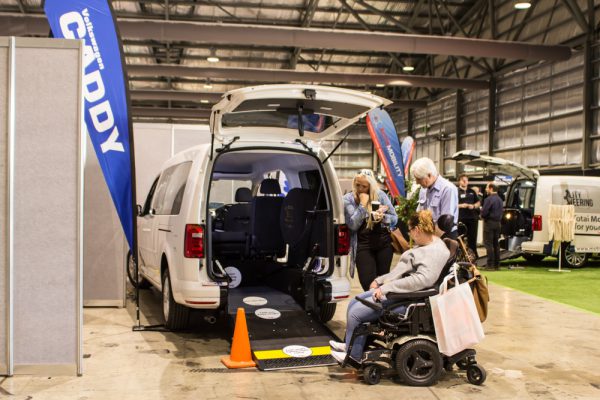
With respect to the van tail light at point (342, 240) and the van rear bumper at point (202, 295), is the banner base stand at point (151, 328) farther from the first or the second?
the van tail light at point (342, 240)

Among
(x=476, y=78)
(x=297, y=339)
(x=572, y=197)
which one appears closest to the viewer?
(x=297, y=339)

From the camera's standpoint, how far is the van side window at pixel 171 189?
594 centimetres

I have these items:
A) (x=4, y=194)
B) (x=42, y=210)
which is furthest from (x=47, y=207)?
(x=4, y=194)

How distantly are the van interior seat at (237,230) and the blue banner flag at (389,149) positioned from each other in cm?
552

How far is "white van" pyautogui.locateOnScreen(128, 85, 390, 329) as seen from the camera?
540 centimetres

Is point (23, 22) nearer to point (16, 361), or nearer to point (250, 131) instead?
point (250, 131)

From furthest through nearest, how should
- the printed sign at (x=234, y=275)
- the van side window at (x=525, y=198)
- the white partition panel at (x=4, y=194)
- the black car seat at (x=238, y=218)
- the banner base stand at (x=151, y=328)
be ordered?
the van side window at (x=525, y=198)
the black car seat at (x=238, y=218)
the printed sign at (x=234, y=275)
the banner base stand at (x=151, y=328)
the white partition panel at (x=4, y=194)

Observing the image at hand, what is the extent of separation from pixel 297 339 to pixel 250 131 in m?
1.83

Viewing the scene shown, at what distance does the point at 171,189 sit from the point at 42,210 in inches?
77.3

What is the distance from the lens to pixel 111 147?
584 centimetres

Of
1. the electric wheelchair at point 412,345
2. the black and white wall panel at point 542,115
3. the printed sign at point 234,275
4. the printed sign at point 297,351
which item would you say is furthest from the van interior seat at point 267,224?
the black and white wall panel at point 542,115

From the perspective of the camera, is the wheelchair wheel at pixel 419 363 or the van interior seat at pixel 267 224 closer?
the wheelchair wheel at pixel 419 363

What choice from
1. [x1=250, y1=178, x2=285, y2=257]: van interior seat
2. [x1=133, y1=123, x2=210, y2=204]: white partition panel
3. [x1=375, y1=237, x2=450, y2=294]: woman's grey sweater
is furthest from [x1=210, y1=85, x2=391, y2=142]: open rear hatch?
[x1=133, y1=123, x2=210, y2=204]: white partition panel

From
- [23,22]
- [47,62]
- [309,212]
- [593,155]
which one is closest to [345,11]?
[593,155]
